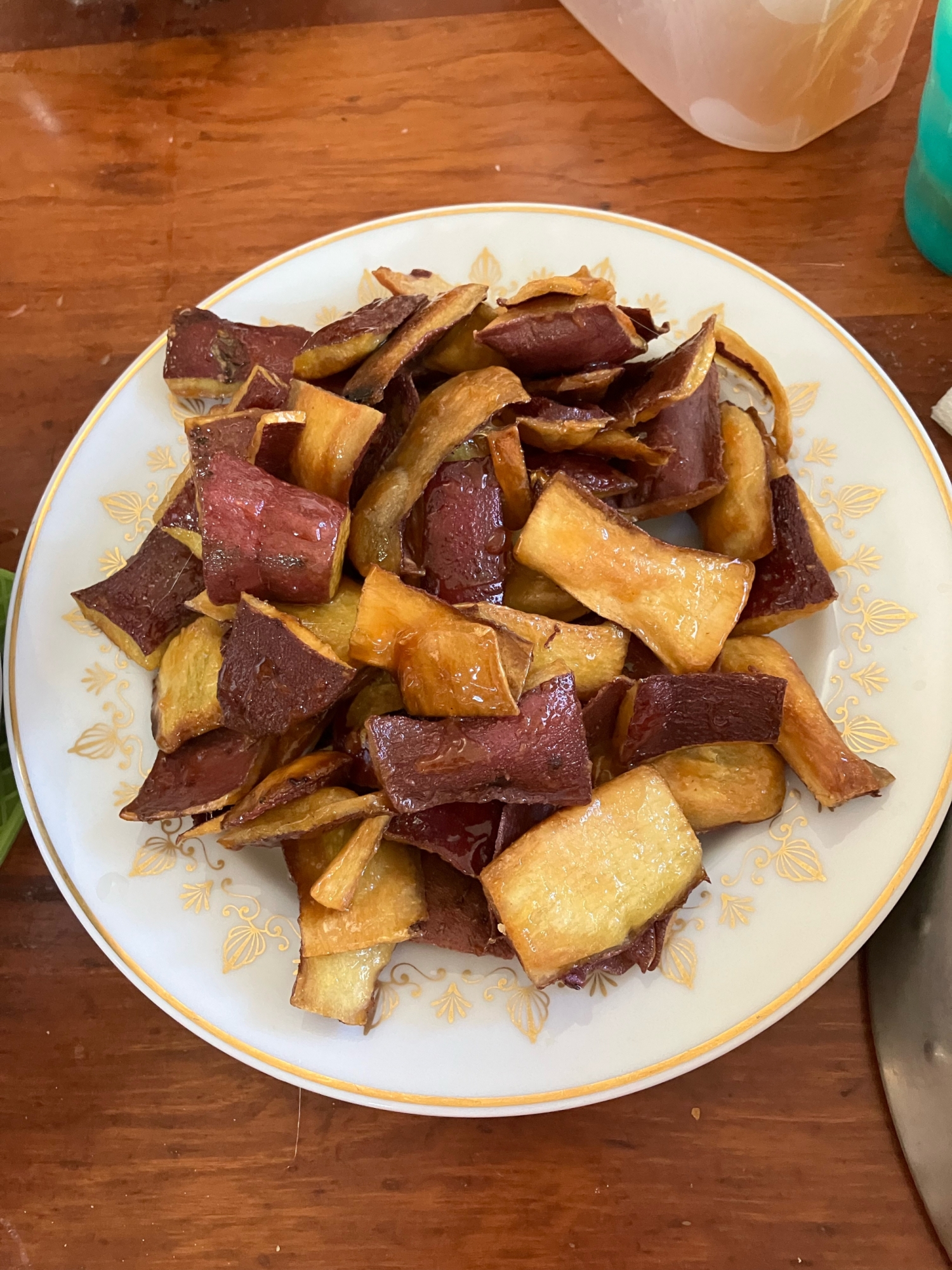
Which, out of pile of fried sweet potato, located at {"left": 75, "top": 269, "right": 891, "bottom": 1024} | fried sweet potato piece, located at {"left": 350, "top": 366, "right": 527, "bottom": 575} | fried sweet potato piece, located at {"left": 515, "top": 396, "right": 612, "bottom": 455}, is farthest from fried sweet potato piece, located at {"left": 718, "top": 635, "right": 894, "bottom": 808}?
fried sweet potato piece, located at {"left": 350, "top": 366, "right": 527, "bottom": 575}

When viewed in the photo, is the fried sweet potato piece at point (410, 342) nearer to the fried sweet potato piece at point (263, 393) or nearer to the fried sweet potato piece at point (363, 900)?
the fried sweet potato piece at point (263, 393)

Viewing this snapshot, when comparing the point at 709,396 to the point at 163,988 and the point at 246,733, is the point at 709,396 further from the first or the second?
the point at 163,988

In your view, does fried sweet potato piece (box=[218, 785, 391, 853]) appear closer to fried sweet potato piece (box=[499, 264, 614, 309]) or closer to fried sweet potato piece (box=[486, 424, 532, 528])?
fried sweet potato piece (box=[486, 424, 532, 528])

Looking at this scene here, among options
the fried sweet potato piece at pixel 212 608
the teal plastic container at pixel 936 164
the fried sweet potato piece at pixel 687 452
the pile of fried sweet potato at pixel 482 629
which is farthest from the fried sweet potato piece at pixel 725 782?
the teal plastic container at pixel 936 164

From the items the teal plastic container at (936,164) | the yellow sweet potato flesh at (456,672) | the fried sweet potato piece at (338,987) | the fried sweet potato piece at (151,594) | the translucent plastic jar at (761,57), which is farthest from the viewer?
the translucent plastic jar at (761,57)

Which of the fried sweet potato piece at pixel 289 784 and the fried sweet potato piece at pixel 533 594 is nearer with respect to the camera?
the fried sweet potato piece at pixel 289 784

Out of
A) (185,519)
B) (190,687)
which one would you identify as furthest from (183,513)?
(190,687)
